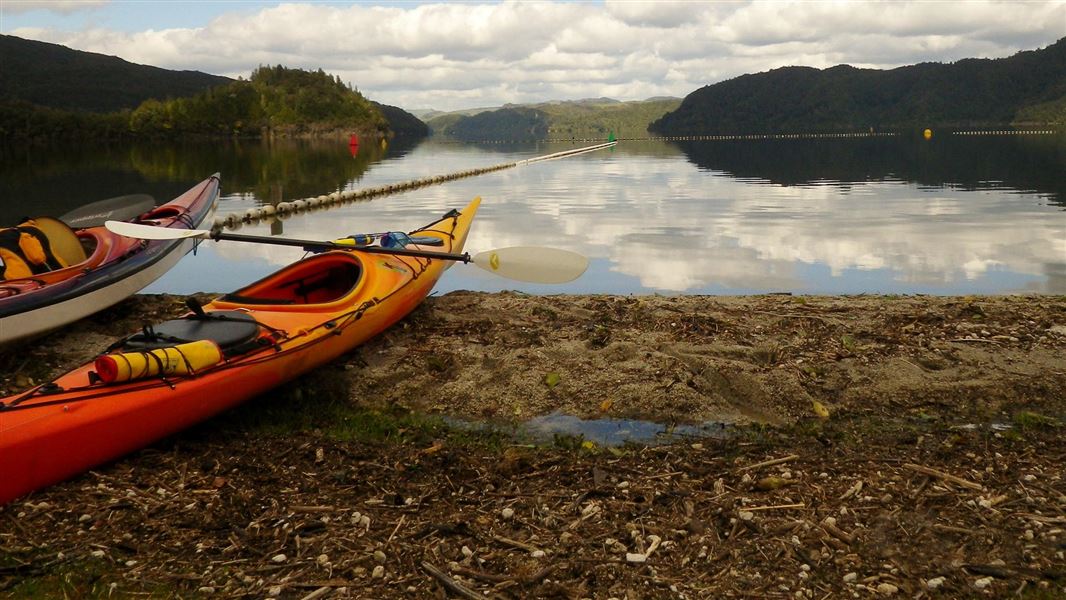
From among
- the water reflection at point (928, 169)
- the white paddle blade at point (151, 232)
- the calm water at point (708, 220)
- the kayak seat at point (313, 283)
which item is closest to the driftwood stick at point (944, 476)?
the kayak seat at point (313, 283)

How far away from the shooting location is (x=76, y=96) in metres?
195

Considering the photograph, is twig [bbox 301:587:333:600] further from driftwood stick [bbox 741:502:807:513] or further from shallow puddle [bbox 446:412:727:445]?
shallow puddle [bbox 446:412:727:445]

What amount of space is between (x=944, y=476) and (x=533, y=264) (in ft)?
17.7

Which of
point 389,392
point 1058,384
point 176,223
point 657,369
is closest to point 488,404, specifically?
point 389,392

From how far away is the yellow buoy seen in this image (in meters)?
6.94

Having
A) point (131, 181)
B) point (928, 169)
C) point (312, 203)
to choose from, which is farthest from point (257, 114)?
point (312, 203)

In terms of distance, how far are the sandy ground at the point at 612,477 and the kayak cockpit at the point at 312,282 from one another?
1119 millimetres

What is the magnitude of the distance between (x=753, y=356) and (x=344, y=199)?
23.8m

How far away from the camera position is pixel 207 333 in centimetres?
809

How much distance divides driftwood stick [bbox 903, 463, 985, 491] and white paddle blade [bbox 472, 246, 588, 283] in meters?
4.67

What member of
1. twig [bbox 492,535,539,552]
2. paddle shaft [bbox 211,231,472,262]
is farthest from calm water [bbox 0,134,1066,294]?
twig [bbox 492,535,539,552]

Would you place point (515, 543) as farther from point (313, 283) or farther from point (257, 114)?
point (257, 114)

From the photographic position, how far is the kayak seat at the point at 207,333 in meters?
7.81

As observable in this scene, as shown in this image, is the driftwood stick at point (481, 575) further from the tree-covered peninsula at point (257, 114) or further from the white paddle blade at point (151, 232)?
the tree-covered peninsula at point (257, 114)
